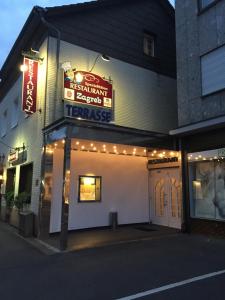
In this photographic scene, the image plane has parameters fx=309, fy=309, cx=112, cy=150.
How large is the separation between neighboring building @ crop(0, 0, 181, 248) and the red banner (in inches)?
1.4

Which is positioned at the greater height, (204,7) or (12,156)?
(204,7)

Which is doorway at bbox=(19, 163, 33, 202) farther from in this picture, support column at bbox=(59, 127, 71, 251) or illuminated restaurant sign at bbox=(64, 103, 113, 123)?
support column at bbox=(59, 127, 71, 251)

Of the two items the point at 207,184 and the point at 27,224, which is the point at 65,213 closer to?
the point at 27,224

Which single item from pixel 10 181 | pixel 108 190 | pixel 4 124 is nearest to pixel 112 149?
pixel 108 190

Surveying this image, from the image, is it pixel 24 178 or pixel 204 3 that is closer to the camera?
pixel 204 3

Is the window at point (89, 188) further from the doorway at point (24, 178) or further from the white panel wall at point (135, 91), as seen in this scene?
the white panel wall at point (135, 91)

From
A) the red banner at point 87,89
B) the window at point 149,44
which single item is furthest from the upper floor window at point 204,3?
the red banner at point 87,89

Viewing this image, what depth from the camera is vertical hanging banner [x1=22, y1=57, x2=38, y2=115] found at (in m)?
11.1

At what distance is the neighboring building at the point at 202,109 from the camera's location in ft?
31.7

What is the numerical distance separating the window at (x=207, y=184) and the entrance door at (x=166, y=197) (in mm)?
1045

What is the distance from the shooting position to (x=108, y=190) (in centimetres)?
1239


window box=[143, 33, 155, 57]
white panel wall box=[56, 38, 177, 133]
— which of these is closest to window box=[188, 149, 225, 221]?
white panel wall box=[56, 38, 177, 133]

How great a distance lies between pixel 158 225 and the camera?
12.7 meters

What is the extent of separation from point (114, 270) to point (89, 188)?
5719mm
